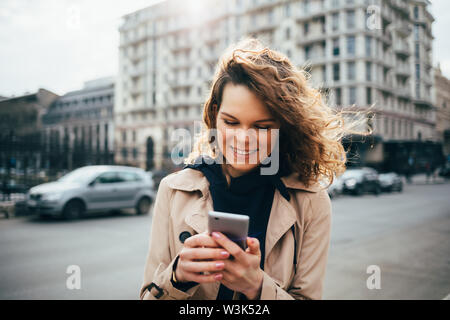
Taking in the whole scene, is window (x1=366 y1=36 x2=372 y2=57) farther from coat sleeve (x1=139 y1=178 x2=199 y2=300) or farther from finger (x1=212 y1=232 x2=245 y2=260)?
finger (x1=212 y1=232 x2=245 y2=260)

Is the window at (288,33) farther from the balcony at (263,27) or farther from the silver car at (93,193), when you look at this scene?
the silver car at (93,193)

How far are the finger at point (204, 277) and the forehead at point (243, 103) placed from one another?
1.85ft

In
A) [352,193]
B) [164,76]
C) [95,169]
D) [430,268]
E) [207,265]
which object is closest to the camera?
[207,265]

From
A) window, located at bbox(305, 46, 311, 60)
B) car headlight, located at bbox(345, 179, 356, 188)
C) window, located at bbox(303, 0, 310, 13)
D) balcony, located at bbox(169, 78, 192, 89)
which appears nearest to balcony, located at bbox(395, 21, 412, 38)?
car headlight, located at bbox(345, 179, 356, 188)

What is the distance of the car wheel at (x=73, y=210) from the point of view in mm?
9127

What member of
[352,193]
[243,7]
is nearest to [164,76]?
[243,7]

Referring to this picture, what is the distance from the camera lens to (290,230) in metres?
1.27

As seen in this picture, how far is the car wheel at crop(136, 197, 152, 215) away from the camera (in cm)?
1074

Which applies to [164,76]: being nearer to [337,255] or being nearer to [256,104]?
[337,255]

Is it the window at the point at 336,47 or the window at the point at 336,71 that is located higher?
the window at the point at 336,47

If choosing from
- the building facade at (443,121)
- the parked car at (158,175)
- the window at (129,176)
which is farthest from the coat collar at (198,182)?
the parked car at (158,175)

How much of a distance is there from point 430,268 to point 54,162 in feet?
41.3

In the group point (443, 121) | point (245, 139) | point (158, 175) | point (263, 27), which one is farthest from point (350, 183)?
point (263, 27)

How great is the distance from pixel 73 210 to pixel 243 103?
30.8 feet
